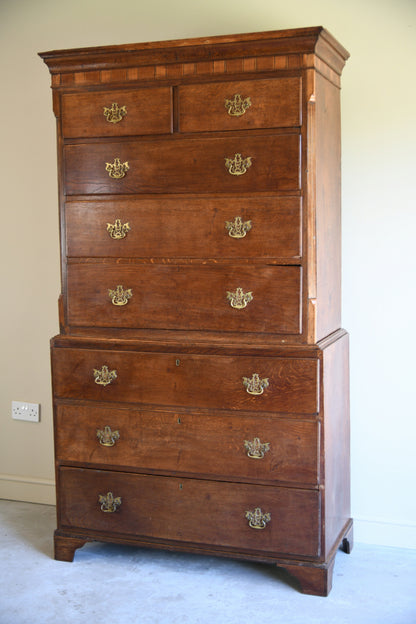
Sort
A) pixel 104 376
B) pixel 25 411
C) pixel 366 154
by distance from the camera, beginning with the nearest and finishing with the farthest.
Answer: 1. pixel 104 376
2. pixel 366 154
3. pixel 25 411

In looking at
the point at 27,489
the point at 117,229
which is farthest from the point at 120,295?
the point at 27,489

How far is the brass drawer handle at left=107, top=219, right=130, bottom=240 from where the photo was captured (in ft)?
8.77

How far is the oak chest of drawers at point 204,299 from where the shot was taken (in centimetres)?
250

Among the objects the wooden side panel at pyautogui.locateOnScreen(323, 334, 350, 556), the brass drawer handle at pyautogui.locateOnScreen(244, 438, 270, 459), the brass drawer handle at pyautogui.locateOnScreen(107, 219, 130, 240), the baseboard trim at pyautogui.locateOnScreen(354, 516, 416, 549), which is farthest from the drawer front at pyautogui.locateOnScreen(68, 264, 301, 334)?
the baseboard trim at pyautogui.locateOnScreen(354, 516, 416, 549)

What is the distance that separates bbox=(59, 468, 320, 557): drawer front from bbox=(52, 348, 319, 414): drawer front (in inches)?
11.1

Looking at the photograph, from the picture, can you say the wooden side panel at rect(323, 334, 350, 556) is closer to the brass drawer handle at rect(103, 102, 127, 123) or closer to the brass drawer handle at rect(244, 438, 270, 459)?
the brass drawer handle at rect(244, 438, 270, 459)

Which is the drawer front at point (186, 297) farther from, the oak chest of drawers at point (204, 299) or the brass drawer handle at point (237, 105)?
the brass drawer handle at point (237, 105)

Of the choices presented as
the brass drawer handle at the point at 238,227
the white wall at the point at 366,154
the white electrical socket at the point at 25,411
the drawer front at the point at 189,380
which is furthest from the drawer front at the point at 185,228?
the white electrical socket at the point at 25,411

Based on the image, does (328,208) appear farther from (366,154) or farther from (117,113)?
(117,113)

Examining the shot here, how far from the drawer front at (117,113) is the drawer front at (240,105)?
71 mm

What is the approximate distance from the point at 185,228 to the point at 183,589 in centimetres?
122

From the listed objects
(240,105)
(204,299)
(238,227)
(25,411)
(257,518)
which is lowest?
(257,518)

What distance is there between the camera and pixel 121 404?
2.73 metres

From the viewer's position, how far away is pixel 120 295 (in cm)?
270
